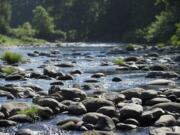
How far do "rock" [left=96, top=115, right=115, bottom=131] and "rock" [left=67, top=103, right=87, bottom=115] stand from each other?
2.22 metres

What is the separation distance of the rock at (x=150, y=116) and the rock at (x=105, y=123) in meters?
1.30

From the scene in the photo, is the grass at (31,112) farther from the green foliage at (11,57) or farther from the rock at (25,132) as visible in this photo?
the green foliage at (11,57)

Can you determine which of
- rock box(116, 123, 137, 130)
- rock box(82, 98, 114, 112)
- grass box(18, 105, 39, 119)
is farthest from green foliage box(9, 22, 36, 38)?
rock box(116, 123, 137, 130)

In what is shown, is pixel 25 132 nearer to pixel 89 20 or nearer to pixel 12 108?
pixel 12 108

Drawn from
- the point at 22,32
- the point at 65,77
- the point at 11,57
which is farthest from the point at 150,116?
the point at 22,32

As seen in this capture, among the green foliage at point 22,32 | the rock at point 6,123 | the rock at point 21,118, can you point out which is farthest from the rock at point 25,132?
the green foliage at point 22,32

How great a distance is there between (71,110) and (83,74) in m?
15.1

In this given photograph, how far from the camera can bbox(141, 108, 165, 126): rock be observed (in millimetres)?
18281

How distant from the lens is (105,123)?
1755 cm

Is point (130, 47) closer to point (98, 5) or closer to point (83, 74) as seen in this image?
point (83, 74)

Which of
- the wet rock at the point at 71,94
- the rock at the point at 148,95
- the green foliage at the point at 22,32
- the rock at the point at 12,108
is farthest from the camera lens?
the green foliage at the point at 22,32

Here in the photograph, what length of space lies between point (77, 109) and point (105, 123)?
2742 mm

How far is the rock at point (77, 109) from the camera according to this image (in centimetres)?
1997

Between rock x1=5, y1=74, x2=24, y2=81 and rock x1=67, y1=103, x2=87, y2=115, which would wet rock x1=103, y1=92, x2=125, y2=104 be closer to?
rock x1=67, y1=103, x2=87, y2=115
